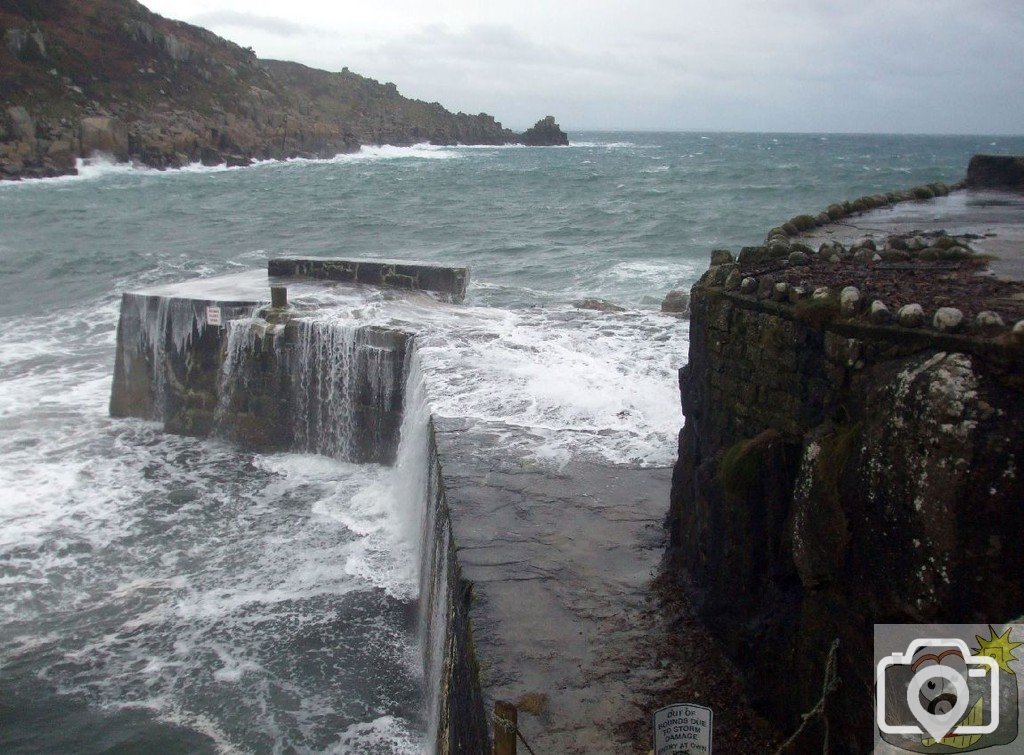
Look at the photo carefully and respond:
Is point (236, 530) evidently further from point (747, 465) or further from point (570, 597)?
point (747, 465)

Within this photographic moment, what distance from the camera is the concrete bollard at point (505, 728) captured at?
3.51 m

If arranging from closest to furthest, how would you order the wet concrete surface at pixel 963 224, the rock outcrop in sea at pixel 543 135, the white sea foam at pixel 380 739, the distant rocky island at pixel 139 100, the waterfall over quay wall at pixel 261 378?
1. the wet concrete surface at pixel 963 224
2. the white sea foam at pixel 380 739
3. the waterfall over quay wall at pixel 261 378
4. the distant rocky island at pixel 139 100
5. the rock outcrop in sea at pixel 543 135

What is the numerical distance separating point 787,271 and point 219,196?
3812 cm

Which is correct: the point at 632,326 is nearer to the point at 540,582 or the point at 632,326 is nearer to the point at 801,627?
the point at 540,582

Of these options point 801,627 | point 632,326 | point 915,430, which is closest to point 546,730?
point 801,627

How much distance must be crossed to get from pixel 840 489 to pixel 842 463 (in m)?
0.11

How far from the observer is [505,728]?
3.54m

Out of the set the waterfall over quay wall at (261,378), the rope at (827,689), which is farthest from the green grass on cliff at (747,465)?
the waterfall over quay wall at (261,378)

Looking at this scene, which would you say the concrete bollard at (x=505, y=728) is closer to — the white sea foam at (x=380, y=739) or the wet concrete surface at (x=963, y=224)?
the white sea foam at (x=380, y=739)

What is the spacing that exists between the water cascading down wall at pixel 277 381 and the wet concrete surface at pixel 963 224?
14.3 ft

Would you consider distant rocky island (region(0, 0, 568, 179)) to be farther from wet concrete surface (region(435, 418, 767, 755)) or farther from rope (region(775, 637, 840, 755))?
rope (region(775, 637, 840, 755))

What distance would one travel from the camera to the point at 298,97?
87.8m

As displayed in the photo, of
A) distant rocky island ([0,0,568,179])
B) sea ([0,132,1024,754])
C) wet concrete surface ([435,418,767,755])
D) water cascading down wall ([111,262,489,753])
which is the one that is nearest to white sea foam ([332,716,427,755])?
sea ([0,132,1024,754])

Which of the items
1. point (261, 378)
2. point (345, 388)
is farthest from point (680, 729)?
point (261, 378)
